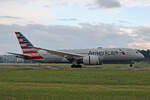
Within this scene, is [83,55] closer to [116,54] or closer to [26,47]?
[116,54]

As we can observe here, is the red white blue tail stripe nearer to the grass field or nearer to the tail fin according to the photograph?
the tail fin

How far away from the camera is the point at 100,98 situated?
12.4m

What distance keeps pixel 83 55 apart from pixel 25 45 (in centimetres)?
1174

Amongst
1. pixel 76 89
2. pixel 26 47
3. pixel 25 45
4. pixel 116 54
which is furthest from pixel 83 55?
pixel 76 89

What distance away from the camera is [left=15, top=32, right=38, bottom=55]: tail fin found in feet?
162

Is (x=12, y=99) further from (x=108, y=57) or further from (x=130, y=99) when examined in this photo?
(x=108, y=57)

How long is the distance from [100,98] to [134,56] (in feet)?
114

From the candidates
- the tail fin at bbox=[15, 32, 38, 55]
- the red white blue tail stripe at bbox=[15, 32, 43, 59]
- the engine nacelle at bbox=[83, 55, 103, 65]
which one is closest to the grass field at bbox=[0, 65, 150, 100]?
the engine nacelle at bbox=[83, 55, 103, 65]

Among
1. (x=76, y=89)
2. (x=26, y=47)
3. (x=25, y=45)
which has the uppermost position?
(x=25, y=45)

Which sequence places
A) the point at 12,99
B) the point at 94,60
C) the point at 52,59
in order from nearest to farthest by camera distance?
the point at 12,99, the point at 94,60, the point at 52,59

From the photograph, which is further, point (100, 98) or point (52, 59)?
point (52, 59)

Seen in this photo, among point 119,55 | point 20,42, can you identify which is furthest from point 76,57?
point 20,42

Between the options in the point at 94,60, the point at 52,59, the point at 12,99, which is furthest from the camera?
the point at 52,59

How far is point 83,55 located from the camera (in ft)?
154
